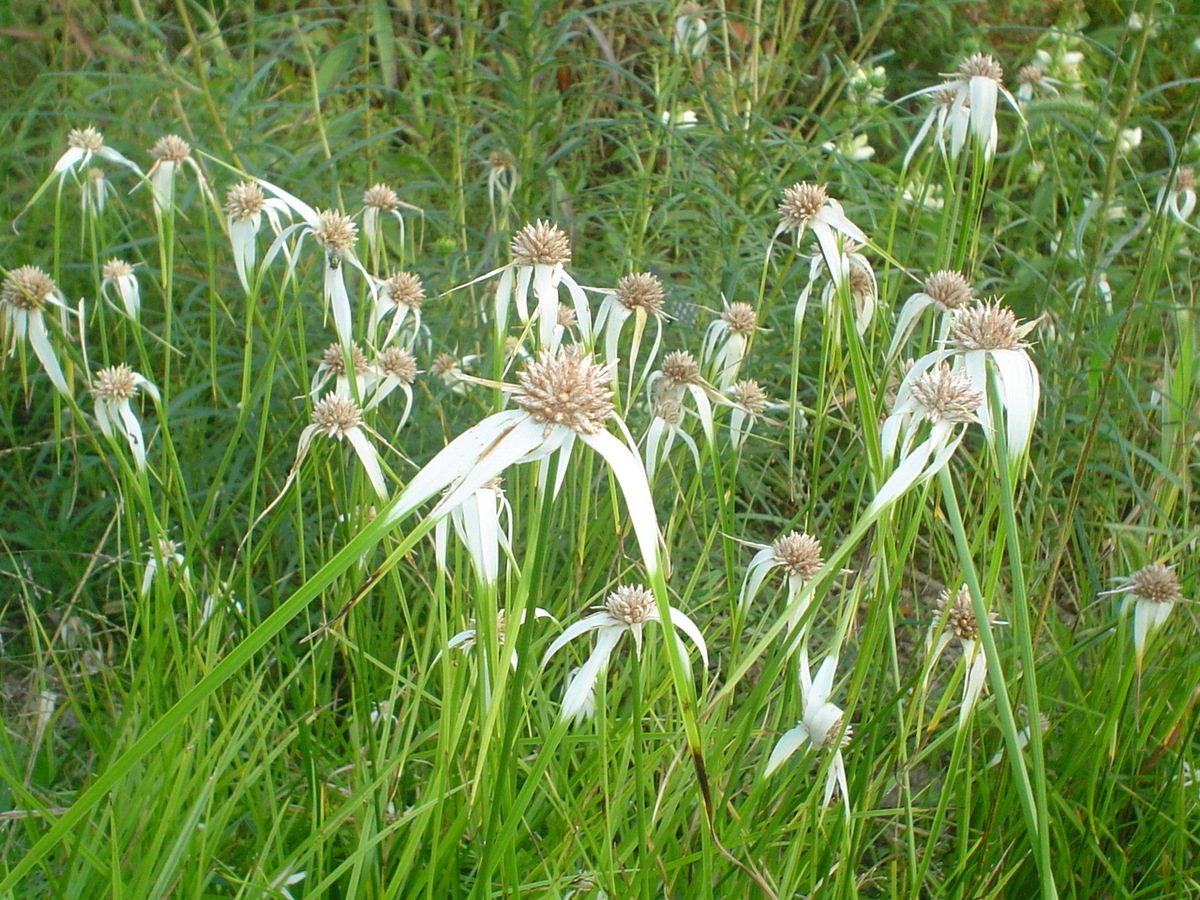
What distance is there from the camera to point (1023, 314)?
2293 mm

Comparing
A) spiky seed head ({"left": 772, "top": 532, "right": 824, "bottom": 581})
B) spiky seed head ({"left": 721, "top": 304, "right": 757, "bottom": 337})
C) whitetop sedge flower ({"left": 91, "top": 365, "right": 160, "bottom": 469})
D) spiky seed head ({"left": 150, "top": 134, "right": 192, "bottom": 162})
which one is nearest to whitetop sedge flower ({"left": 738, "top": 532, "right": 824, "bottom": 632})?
spiky seed head ({"left": 772, "top": 532, "right": 824, "bottom": 581})

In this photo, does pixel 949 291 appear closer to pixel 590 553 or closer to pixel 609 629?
pixel 609 629

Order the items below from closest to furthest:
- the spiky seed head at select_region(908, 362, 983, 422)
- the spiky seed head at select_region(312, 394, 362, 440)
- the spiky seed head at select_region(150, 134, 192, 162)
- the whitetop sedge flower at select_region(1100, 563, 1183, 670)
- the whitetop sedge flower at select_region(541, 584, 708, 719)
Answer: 1. the spiky seed head at select_region(908, 362, 983, 422)
2. the whitetop sedge flower at select_region(541, 584, 708, 719)
3. the spiky seed head at select_region(312, 394, 362, 440)
4. the whitetop sedge flower at select_region(1100, 563, 1183, 670)
5. the spiky seed head at select_region(150, 134, 192, 162)

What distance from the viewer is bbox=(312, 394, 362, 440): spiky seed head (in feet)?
2.84

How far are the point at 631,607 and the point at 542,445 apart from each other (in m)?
0.33

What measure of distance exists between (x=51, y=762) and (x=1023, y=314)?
1988 mm

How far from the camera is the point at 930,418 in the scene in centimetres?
65

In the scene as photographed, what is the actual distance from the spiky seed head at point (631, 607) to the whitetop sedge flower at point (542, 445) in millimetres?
282

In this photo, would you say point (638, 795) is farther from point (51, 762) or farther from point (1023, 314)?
point (1023, 314)

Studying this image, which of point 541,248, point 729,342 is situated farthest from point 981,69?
point 541,248

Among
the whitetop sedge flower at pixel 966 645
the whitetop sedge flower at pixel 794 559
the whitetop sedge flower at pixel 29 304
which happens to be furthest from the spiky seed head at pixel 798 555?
the whitetop sedge flower at pixel 29 304

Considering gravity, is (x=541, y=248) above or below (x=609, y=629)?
above

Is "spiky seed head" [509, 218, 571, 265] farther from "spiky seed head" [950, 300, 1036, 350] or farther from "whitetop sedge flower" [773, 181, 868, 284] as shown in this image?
"spiky seed head" [950, 300, 1036, 350]

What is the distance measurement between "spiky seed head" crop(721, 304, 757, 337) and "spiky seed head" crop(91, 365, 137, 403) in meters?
0.60
